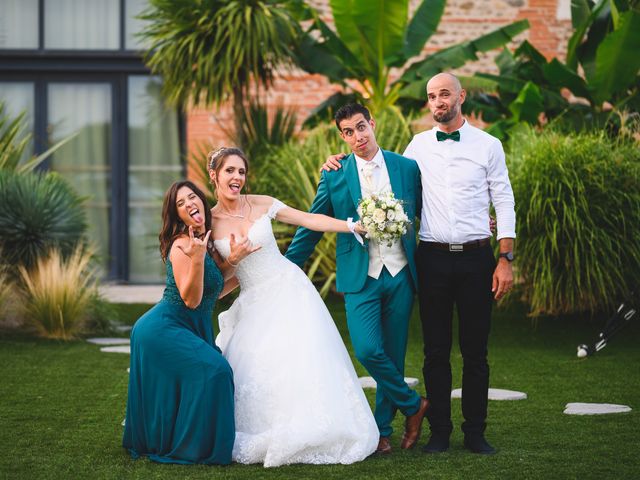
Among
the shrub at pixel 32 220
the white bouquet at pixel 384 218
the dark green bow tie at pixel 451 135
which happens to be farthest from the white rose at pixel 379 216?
the shrub at pixel 32 220

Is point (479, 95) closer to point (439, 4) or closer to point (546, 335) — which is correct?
point (439, 4)

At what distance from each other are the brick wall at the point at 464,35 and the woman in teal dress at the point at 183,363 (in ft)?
27.3

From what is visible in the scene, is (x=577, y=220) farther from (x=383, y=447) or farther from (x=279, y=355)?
(x=279, y=355)

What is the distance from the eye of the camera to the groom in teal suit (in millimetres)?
4668

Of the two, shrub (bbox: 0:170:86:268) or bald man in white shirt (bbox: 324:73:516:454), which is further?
shrub (bbox: 0:170:86:268)

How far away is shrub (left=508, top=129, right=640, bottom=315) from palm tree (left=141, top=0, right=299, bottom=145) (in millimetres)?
3455

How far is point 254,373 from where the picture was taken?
464 cm

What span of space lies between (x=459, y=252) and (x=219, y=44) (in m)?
6.56

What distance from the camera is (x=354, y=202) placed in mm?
4824

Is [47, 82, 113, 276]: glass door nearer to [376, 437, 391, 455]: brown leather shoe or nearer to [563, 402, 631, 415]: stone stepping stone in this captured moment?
[563, 402, 631, 415]: stone stepping stone

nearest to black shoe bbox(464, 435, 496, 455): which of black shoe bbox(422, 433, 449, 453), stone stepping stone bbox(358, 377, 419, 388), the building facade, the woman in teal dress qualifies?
black shoe bbox(422, 433, 449, 453)

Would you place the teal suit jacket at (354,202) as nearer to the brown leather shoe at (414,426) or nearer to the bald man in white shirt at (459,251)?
the bald man in white shirt at (459,251)

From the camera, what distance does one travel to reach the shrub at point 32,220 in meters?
9.04

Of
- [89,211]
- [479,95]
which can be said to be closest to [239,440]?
[479,95]
